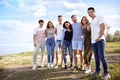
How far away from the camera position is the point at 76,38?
1136cm

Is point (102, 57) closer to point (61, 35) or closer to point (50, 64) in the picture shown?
point (61, 35)

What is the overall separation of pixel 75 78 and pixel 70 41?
1876 mm

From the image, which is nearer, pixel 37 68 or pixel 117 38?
pixel 37 68

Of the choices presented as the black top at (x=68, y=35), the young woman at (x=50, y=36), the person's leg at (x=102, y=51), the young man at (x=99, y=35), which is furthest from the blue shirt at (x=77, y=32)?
the person's leg at (x=102, y=51)

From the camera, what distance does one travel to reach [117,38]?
3538 centimetres

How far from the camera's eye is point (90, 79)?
1023 cm

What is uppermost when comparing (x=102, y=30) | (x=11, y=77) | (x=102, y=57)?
(x=102, y=30)

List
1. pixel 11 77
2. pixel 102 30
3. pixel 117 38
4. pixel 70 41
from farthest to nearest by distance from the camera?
pixel 117 38
pixel 11 77
pixel 70 41
pixel 102 30

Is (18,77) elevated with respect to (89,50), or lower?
lower

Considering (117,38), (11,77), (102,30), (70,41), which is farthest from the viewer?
(117,38)

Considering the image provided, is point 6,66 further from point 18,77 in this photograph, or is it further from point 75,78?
point 75,78

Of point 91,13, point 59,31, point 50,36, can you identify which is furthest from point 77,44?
point 91,13

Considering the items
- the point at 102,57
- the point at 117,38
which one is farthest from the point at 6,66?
the point at 117,38

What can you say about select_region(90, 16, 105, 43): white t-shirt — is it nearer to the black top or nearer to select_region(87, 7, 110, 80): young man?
select_region(87, 7, 110, 80): young man
